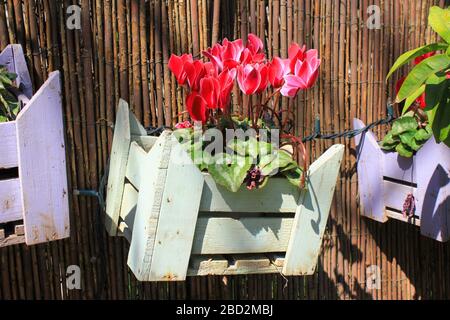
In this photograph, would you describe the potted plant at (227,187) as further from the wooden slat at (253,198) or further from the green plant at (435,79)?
the green plant at (435,79)

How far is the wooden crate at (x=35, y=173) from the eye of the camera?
135 centimetres

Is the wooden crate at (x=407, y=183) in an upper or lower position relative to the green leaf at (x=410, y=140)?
lower

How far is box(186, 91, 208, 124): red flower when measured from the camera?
1425mm

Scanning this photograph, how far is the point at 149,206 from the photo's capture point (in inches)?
54.2

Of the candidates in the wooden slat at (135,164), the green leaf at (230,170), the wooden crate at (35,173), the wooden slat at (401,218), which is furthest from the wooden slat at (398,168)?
the wooden crate at (35,173)

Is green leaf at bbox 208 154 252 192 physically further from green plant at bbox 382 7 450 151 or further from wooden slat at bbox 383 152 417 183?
wooden slat at bbox 383 152 417 183

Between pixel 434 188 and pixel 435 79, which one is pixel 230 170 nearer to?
pixel 435 79

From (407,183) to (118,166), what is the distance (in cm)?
102

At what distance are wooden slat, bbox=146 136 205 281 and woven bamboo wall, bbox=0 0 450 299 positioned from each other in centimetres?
63

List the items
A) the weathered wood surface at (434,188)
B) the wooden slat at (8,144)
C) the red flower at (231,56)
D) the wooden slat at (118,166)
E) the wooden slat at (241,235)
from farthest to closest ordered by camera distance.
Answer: the weathered wood surface at (434,188), the wooden slat at (118,166), the red flower at (231,56), the wooden slat at (241,235), the wooden slat at (8,144)

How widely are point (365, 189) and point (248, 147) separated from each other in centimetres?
93

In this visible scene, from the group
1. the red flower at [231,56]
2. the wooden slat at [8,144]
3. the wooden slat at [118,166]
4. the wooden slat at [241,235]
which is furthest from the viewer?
the wooden slat at [118,166]

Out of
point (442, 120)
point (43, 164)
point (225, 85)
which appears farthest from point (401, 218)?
point (43, 164)

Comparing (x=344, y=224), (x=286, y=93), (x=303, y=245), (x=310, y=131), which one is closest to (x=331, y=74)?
(x=310, y=131)
